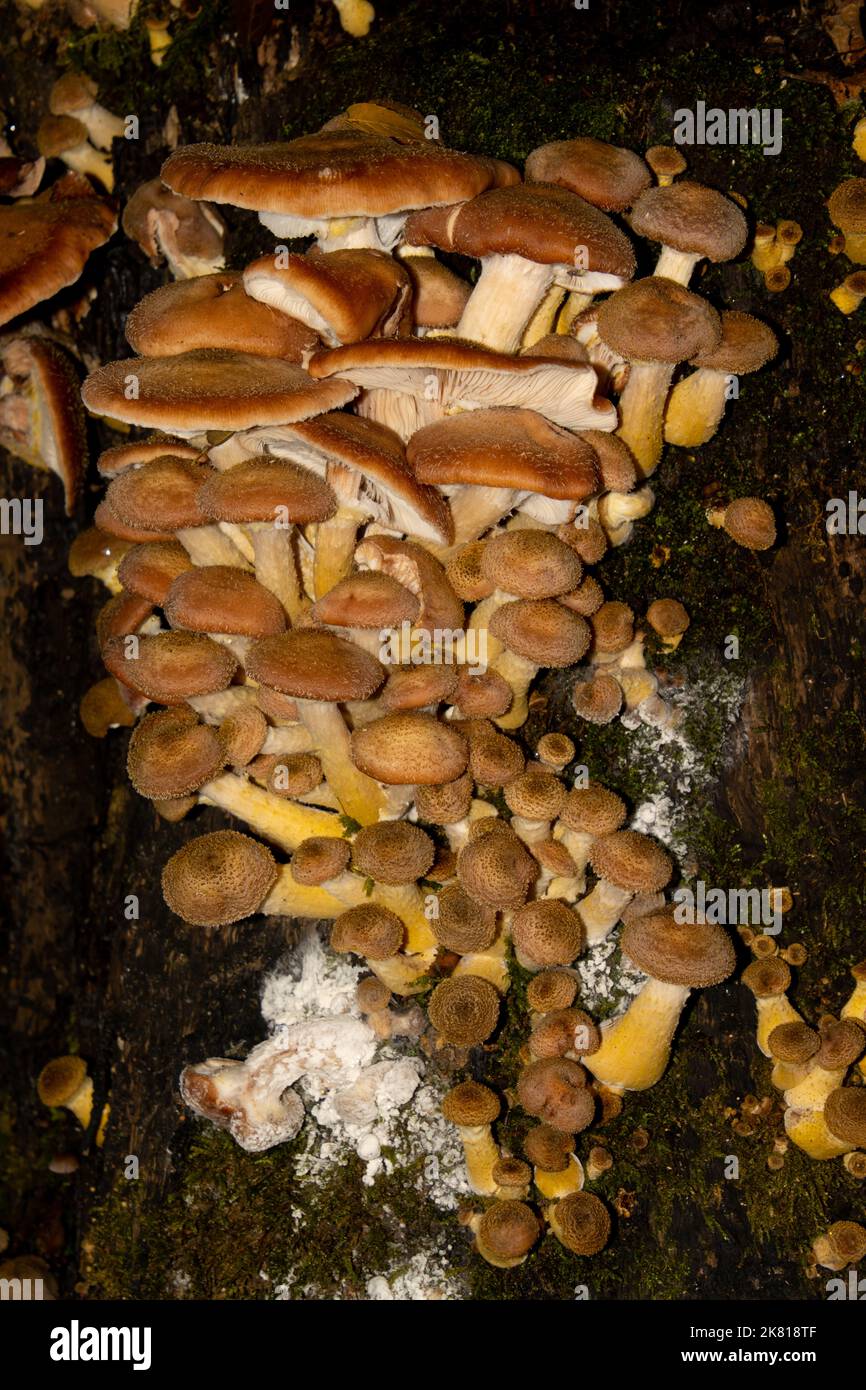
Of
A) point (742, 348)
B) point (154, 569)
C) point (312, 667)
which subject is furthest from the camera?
point (154, 569)

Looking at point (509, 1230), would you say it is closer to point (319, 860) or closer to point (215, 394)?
point (319, 860)

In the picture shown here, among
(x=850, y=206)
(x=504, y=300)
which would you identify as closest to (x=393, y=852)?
(x=504, y=300)

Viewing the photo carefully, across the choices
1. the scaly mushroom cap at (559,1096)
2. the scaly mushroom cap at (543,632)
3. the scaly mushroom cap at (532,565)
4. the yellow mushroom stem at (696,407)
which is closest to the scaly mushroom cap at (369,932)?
the scaly mushroom cap at (559,1096)

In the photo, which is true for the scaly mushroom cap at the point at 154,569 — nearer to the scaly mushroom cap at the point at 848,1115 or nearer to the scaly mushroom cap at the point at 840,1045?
the scaly mushroom cap at the point at 840,1045

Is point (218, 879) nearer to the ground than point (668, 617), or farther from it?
nearer to the ground

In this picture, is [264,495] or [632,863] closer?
[264,495]

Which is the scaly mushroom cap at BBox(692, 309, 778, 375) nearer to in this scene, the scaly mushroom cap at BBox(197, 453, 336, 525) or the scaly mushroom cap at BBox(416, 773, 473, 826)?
the scaly mushroom cap at BBox(197, 453, 336, 525)

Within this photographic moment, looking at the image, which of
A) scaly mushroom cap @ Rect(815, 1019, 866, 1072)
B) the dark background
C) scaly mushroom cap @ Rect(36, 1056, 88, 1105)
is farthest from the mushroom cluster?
scaly mushroom cap @ Rect(36, 1056, 88, 1105)
